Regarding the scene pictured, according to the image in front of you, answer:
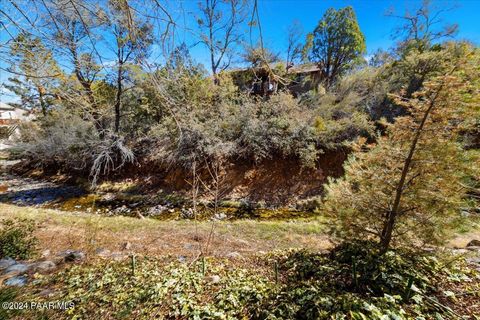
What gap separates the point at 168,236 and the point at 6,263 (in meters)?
2.42

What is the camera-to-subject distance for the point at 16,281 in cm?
262

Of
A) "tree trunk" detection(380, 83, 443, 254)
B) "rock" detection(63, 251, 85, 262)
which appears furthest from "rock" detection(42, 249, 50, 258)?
"tree trunk" detection(380, 83, 443, 254)

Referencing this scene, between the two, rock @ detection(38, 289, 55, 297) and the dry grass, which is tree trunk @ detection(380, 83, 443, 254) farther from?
rock @ detection(38, 289, 55, 297)

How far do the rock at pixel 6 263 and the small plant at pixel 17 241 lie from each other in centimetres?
15

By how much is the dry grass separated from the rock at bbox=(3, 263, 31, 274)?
0.73 meters

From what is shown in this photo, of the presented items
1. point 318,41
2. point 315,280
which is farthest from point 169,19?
point 318,41

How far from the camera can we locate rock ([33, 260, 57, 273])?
2.93 metres

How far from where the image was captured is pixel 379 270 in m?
2.33

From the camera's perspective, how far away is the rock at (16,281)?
2539mm

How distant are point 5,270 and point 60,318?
188 cm

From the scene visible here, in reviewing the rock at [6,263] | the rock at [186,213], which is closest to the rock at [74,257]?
the rock at [6,263]

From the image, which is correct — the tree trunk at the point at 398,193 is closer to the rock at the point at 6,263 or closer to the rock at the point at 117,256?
the rock at the point at 117,256

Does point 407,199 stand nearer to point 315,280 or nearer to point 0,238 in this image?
point 315,280

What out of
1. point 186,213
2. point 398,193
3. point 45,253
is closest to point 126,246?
point 45,253
